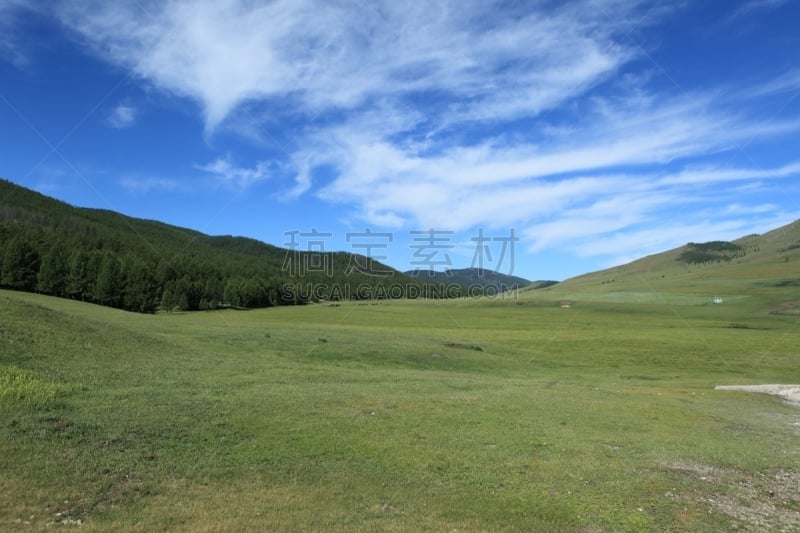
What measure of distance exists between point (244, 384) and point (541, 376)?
27193 millimetres

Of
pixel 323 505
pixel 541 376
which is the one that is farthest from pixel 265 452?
pixel 541 376

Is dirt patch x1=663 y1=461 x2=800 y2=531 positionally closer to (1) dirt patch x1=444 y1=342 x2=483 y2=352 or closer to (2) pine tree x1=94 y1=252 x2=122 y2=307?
(1) dirt patch x1=444 y1=342 x2=483 y2=352

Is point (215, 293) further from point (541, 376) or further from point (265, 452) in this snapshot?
point (265, 452)

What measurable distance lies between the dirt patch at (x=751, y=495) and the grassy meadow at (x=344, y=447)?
7cm

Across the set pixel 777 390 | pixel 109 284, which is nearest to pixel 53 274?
pixel 109 284

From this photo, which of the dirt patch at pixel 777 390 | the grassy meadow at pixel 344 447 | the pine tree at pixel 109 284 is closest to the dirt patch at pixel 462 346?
the grassy meadow at pixel 344 447

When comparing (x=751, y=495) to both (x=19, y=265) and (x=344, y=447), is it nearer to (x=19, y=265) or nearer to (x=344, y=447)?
(x=344, y=447)

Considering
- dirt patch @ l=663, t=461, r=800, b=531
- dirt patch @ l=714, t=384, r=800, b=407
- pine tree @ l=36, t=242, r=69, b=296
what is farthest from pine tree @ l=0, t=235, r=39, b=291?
dirt patch @ l=714, t=384, r=800, b=407

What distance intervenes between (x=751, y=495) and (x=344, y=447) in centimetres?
1099

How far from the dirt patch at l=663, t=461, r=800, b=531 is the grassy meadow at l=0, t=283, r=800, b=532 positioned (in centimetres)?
7

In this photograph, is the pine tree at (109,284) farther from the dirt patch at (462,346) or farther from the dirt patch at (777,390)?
the dirt patch at (777,390)

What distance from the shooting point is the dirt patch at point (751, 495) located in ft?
35.0

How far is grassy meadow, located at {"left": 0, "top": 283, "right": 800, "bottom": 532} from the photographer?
379 inches

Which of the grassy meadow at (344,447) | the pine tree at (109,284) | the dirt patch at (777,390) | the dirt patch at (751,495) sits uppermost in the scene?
the pine tree at (109,284)
